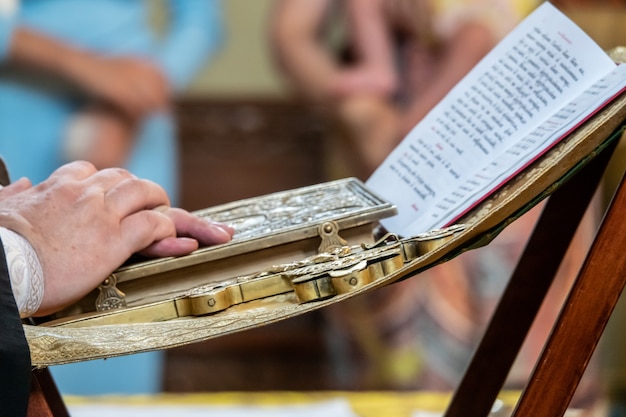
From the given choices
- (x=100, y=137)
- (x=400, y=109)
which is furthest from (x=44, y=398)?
(x=400, y=109)

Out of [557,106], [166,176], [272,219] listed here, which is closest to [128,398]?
[272,219]

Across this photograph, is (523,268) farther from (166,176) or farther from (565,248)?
(166,176)


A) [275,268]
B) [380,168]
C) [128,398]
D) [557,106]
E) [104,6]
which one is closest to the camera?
[275,268]

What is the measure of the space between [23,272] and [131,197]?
0.48 ft

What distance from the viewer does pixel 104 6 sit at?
302 cm

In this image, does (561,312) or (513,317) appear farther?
(513,317)

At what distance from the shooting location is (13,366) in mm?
839

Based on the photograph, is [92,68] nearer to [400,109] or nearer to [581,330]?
[400,109]

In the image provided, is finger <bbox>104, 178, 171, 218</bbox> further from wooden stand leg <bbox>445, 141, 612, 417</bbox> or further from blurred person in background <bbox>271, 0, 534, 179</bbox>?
blurred person in background <bbox>271, 0, 534, 179</bbox>

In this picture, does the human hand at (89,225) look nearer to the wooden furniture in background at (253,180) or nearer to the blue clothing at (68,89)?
the blue clothing at (68,89)

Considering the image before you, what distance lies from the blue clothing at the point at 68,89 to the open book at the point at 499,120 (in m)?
1.89

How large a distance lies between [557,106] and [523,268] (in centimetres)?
25

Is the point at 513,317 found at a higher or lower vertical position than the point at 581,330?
lower

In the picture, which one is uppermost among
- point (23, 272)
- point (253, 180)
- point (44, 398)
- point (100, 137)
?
point (23, 272)
